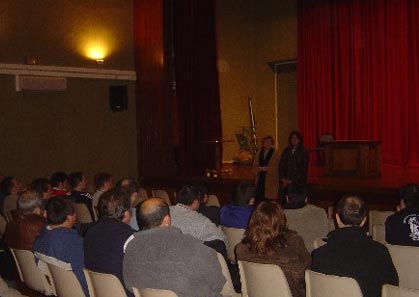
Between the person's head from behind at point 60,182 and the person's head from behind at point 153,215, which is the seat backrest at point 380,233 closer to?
the person's head from behind at point 153,215

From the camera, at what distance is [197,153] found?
12812 mm

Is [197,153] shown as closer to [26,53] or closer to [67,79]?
[67,79]

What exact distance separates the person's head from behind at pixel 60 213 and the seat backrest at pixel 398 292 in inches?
89.6

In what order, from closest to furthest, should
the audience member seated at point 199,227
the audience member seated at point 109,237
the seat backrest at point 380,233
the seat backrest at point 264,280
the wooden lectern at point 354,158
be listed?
the seat backrest at point 264,280 < the audience member seated at point 109,237 < the audience member seated at point 199,227 < the seat backrest at point 380,233 < the wooden lectern at point 354,158

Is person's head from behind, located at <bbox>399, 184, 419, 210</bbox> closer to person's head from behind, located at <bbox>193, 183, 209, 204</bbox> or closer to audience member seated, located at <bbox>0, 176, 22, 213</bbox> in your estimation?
person's head from behind, located at <bbox>193, 183, 209, 204</bbox>

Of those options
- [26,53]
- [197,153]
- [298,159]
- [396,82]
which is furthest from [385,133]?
[26,53]

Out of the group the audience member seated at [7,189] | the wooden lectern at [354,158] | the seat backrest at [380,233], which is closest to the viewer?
the seat backrest at [380,233]

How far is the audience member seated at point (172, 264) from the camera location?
3064 millimetres

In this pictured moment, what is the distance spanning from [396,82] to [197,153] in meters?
4.66

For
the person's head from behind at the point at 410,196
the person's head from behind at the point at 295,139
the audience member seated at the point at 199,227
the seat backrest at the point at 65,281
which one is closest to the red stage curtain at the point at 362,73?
the person's head from behind at the point at 295,139

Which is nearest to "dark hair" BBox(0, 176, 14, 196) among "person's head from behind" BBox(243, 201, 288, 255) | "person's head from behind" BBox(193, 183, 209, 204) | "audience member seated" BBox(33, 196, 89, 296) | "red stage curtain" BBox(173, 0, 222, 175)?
"person's head from behind" BBox(193, 183, 209, 204)

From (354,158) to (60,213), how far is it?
24.1 feet

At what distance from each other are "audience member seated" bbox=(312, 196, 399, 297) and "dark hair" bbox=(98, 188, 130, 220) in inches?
52.6

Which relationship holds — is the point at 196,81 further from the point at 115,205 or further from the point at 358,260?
the point at 358,260
